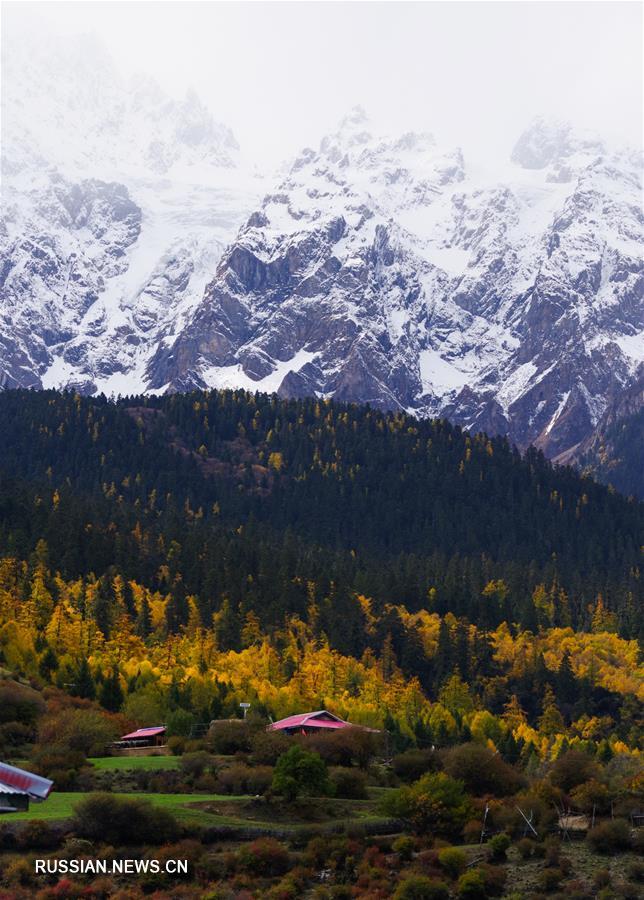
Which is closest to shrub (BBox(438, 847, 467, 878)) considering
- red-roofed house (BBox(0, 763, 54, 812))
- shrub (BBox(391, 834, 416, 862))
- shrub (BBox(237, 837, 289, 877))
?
shrub (BBox(391, 834, 416, 862))

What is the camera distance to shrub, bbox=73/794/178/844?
303 ft

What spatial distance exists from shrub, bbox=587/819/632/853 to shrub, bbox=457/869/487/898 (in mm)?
11756

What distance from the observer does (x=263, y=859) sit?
301 ft

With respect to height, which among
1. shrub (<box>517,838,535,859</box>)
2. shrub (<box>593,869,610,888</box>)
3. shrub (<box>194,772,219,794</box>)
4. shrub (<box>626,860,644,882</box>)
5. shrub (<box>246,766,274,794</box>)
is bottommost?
shrub (<box>194,772,219,794</box>)

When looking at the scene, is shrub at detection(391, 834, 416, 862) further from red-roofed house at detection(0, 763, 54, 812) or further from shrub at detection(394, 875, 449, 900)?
red-roofed house at detection(0, 763, 54, 812)

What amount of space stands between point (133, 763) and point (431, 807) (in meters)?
25.3

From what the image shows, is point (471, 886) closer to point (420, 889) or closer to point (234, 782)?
point (420, 889)

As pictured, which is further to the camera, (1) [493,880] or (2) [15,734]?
(2) [15,734]

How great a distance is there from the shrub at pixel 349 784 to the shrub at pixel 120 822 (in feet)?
62.5

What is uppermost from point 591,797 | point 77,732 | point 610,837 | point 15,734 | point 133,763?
point 591,797

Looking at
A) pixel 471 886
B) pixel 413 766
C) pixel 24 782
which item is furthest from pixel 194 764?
pixel 471 886

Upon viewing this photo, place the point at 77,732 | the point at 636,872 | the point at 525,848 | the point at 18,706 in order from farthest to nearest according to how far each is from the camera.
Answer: the point at 18,706, the point at 77,732, the point at 525,848, the point at 636,872

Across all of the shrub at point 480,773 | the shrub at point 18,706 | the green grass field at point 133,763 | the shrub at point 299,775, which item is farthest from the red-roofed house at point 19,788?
the shrub at point 480,773

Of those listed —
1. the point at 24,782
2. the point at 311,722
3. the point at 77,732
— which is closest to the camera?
the point at 24,782
